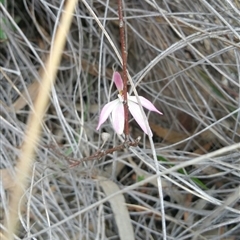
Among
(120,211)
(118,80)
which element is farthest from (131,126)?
(118,80)

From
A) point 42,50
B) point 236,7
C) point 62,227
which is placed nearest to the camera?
point 236,7

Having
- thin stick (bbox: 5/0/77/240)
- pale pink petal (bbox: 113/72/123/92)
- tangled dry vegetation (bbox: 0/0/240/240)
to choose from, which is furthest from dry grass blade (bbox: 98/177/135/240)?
pale pink petal (bbox: 113/72/123/92)

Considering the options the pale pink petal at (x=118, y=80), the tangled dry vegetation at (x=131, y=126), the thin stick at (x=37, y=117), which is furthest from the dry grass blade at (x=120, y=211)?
the pale pink petal at (x=118, y=80)

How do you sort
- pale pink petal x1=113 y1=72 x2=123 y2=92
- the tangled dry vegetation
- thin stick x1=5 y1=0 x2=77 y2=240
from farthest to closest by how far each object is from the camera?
the tangled dry vegetation, pale pink petal x1=113 y1=72 x2=123 y2=92, thin stick x1=5 y1=0 x2=77 y2=240

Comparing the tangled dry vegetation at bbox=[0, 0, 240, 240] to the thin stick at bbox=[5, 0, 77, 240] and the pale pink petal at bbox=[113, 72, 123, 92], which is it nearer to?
the thin stick at bbox=[5, 0, 77, 240]

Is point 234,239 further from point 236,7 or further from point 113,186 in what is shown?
point 236,7

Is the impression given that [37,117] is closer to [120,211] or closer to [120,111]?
[120,111]

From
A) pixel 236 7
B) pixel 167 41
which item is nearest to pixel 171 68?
pixel 167 41
